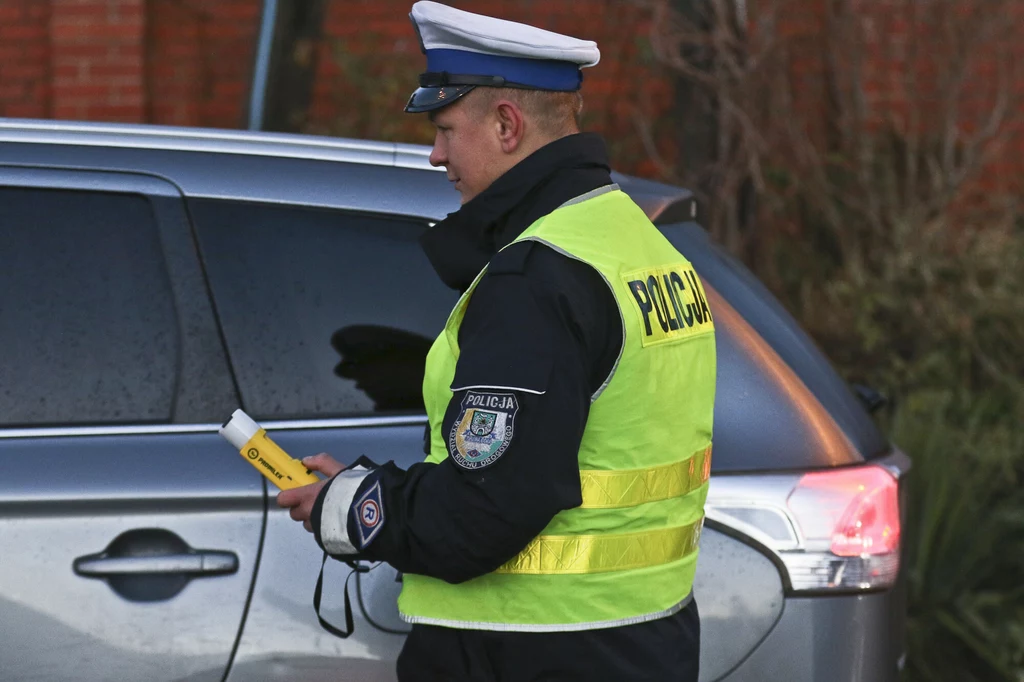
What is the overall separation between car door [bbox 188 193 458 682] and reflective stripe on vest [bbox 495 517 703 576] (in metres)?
0.53

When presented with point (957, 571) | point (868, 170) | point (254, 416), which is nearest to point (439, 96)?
point (254, 416)

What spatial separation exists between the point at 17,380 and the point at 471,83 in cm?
112

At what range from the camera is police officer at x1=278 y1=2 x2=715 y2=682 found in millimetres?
1819

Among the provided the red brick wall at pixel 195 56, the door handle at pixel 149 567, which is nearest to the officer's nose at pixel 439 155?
the door handle at pixel 149 567

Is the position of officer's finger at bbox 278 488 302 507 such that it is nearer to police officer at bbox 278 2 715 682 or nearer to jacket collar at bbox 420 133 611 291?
police officer at bbox 278 2 715 682

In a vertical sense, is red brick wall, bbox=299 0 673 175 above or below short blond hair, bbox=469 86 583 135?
below

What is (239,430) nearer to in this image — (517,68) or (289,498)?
(289,498)

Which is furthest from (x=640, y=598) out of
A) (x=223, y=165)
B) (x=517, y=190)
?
(x=223, y=165)

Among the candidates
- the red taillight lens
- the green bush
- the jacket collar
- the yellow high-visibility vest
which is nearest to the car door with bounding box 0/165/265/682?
the yellow high-visibility vest

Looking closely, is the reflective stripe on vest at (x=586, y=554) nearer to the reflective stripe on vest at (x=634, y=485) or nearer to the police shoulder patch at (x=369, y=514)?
the reflective stripe on vest at (x=634, y=485)

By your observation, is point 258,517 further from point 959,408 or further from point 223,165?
point 959,408

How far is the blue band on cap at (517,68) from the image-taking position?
1979 mm

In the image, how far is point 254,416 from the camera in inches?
96.9

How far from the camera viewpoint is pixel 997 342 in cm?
596
